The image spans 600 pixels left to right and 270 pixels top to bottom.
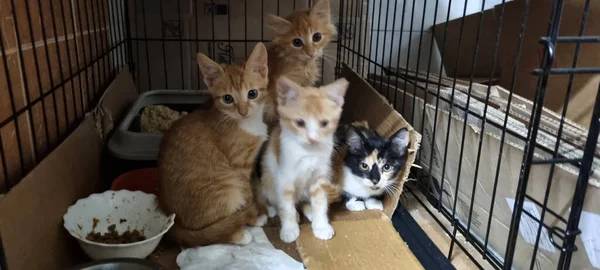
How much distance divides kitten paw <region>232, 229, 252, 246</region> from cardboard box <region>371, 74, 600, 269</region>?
624 millimetres

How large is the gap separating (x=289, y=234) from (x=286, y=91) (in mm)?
429

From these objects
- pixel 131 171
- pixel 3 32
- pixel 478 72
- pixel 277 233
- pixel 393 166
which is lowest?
pixel 277 233

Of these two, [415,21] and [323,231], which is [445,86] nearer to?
[323,231]

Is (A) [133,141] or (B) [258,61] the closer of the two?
(B) [258,61]

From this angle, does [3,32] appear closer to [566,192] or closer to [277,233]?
[277,233]

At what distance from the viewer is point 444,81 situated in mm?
1728

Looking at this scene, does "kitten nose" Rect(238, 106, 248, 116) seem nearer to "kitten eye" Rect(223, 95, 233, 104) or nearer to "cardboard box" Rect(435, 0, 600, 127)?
"kitten eye" Rect(223, 95, 233, 104)

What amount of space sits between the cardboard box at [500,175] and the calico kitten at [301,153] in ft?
1.19

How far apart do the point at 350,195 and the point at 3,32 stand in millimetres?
1091

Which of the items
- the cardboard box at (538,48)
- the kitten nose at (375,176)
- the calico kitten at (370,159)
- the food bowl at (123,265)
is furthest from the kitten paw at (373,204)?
the food bowl at (123,265)

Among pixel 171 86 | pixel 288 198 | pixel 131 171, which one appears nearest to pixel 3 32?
pixel 131 171

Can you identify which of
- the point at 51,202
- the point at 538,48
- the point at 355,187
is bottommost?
the point at 355,187

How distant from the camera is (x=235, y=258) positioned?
50.2 inches

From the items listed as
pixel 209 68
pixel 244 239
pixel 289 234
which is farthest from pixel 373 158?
pixel 209 68
